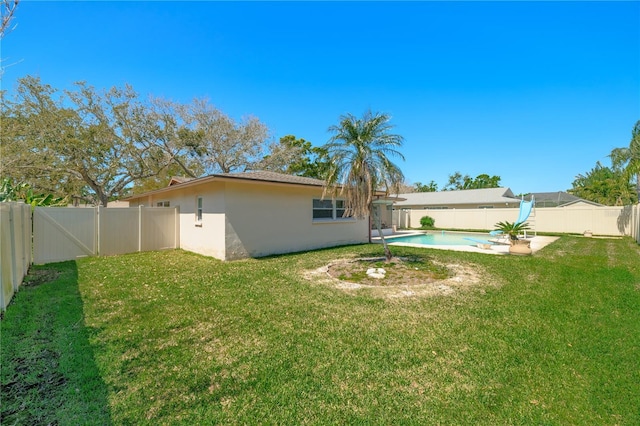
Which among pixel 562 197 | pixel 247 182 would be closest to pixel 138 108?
pixel 247 182

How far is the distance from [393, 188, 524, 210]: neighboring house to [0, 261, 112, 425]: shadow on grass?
2217 centimetres

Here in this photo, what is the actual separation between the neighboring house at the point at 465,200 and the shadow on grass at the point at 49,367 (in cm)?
2217

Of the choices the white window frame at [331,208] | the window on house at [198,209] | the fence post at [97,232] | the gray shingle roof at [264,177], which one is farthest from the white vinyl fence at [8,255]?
the white window frame at [331,208]

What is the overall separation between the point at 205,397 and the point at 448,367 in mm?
2629

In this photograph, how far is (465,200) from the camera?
2709 cm

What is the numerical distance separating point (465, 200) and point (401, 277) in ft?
75.9

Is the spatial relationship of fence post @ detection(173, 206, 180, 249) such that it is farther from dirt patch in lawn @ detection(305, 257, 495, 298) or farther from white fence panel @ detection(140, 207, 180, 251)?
dirt patch in lawn @ detection(305, 257, 495, 298)

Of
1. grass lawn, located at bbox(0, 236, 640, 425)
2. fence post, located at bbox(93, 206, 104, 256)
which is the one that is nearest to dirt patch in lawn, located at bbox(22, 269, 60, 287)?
grass lawn, located at bbox(0, 236, 640, 425)

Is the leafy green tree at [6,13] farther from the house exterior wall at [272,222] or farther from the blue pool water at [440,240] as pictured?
the blue pool water at [440,240]

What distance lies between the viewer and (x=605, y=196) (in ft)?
126

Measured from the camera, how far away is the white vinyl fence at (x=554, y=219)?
17.3 metres

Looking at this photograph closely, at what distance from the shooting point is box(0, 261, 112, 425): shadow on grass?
2508 millimetres

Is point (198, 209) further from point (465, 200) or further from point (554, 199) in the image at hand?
point (554, 199)

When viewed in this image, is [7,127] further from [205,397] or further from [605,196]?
[605,196]
